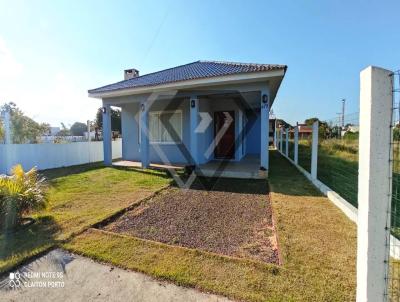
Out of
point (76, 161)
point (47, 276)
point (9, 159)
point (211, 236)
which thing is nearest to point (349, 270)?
point (211, 236)

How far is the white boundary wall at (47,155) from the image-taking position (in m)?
9.53

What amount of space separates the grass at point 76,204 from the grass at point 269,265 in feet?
1.74

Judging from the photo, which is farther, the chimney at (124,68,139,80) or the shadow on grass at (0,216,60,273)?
the chimney at (124,68,139,80)

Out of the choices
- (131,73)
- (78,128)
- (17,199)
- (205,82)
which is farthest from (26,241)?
(78,128)

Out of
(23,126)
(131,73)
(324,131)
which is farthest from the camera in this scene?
(23,126)

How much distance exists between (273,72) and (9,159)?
1119 cm

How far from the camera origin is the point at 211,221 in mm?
4438

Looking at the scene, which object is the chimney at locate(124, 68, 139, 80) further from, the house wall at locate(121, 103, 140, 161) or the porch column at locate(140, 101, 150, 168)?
the porch column at locate(140, 101, 150, 168)

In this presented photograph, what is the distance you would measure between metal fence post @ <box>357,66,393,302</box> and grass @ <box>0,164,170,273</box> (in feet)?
13.2

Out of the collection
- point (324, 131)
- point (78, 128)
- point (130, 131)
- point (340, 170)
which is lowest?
point (340, 170)

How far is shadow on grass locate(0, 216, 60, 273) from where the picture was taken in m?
3.11

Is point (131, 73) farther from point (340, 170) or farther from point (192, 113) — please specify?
point (340, 170)

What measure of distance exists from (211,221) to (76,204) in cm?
340

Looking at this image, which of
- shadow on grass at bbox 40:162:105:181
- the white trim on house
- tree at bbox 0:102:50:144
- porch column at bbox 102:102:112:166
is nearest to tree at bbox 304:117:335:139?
the white trim on house
